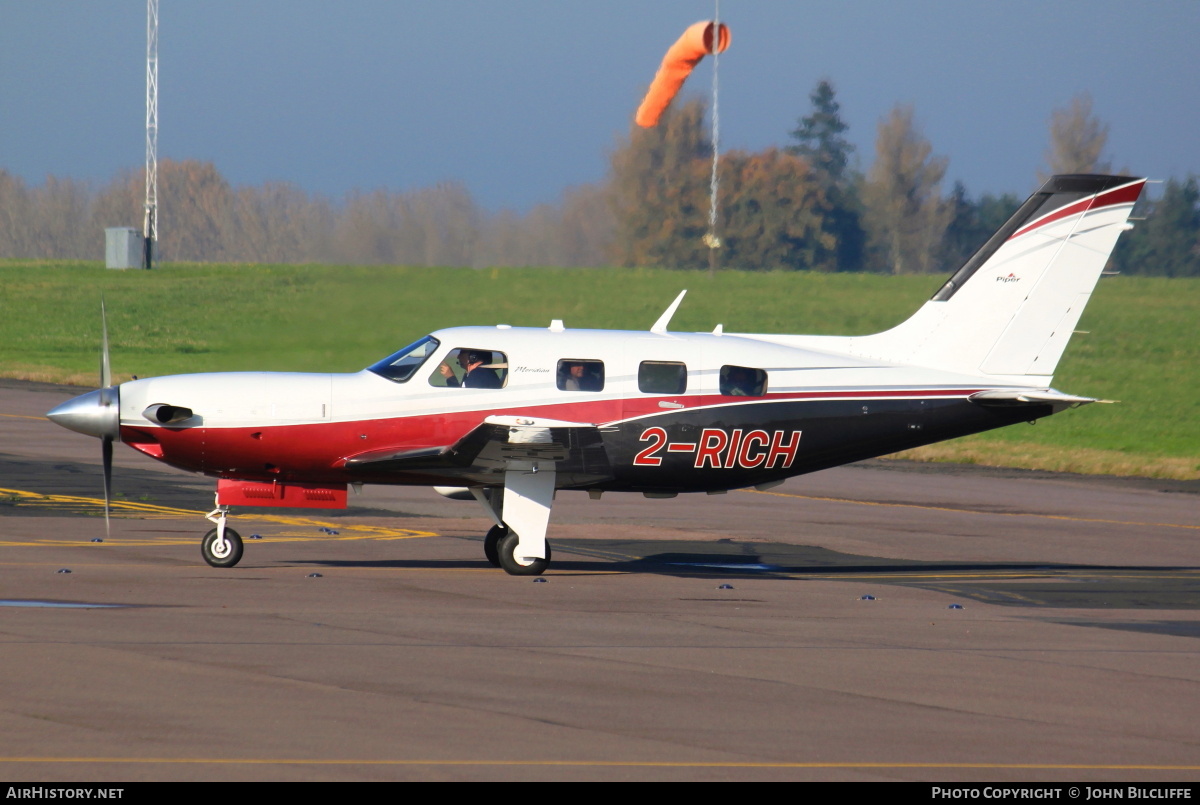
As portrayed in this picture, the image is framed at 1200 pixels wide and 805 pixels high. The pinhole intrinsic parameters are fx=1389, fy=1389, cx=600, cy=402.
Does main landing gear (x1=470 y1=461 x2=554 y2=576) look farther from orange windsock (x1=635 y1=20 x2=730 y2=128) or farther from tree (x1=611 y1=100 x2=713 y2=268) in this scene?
tree (x1=611 y1=100 x2=713 y2=268)

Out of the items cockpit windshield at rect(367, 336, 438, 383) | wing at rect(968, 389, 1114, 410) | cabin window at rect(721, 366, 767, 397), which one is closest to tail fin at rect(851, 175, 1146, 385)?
wing at rect(968, 389, 1114, 410)

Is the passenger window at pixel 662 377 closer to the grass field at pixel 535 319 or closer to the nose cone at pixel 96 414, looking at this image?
the nose cone at pixel 96 414

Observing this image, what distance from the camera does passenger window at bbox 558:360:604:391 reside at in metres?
15.5

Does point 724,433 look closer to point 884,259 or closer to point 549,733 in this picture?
point 549,733

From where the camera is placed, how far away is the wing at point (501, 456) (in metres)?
14.8

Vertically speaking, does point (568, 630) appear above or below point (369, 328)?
below

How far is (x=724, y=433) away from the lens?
52.0 ft

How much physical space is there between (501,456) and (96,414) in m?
4.29

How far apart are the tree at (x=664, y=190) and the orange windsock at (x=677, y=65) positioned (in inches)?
254

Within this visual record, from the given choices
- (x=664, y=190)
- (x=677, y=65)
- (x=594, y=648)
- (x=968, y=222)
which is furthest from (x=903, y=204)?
(x=594, y=648)

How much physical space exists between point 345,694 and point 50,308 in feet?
175

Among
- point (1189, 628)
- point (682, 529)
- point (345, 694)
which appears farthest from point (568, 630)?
point (682, 529)

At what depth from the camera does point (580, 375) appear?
15516 mm

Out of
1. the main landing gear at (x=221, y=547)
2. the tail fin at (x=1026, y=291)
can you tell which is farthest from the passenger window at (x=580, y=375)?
the main landing gear at (x=221, y=547)
